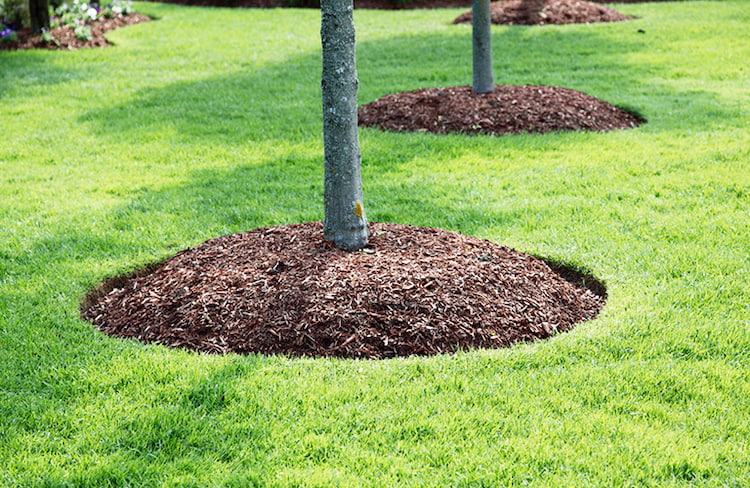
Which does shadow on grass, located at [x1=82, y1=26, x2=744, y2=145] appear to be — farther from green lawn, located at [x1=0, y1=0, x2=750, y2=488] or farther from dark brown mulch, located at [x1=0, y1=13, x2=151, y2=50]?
dark brown mulch, located at [x1=0, y1=13, x2=151, y2=50]

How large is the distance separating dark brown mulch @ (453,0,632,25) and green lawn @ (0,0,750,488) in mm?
4057

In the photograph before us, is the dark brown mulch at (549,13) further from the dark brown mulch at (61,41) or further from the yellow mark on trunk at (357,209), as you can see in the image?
the yellow mark on trunk at (357,209)

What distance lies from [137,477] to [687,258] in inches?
156

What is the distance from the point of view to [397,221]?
6.47 m

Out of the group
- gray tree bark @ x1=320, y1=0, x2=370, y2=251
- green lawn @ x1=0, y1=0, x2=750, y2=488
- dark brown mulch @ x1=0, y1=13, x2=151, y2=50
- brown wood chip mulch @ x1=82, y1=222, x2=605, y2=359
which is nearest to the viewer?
green lawn @ x1=0, y1=0, x2=750, y2=488

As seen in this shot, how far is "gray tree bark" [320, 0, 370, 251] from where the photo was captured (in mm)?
4824

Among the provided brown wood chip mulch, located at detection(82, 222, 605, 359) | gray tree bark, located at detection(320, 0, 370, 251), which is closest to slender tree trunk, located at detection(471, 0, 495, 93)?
brown wood chip mulch, located at detection(82, 222, 605, 359)

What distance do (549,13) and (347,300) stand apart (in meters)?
13.5

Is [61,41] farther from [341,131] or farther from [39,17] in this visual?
[341,131]

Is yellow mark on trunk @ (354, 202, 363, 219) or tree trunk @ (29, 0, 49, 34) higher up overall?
tree trunk @ (29, 0, 49, 34)

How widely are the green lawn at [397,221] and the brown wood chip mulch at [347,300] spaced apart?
6.7 inches

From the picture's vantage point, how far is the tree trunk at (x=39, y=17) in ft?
49.2

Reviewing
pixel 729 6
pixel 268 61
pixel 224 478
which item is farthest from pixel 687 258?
pixel 729 6

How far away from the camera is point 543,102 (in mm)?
9461
